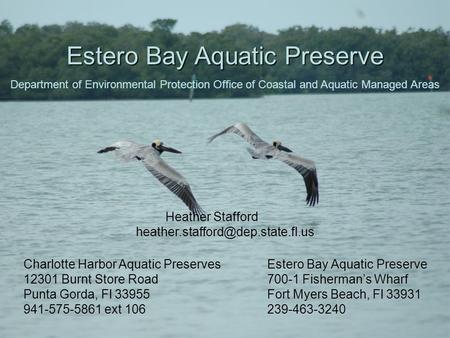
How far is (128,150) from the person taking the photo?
45.5 ft

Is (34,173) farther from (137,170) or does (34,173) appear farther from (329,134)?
(329,134)

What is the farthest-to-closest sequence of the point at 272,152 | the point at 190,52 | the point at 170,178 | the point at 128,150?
the point at 190,52 → the point at 272,152 → the point at 128,150 → the point at 170,178

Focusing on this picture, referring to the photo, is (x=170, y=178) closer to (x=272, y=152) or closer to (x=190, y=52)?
(x=272, y=152)

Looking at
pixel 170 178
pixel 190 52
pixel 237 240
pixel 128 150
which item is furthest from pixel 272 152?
pixel 190 52

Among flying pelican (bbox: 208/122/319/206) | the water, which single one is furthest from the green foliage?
flying pelican (bbox: 208/122/319/206)

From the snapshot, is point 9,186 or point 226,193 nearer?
point 226,193

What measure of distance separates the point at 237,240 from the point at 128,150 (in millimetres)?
2451

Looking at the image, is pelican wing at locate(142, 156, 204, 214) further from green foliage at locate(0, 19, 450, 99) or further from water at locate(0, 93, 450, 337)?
green foliage at locate(0, 19, 450, 99)

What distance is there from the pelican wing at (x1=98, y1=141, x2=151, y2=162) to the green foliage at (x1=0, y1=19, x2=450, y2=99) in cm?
5913

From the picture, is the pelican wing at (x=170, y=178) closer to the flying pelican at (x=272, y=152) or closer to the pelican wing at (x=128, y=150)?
the pelican wing at (x=128, y=150)

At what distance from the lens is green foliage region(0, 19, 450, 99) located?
78.5 metres

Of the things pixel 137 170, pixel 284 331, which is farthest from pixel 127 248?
pixel 137 170

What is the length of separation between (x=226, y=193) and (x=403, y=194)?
3396mm

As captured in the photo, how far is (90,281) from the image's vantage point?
13148mm
